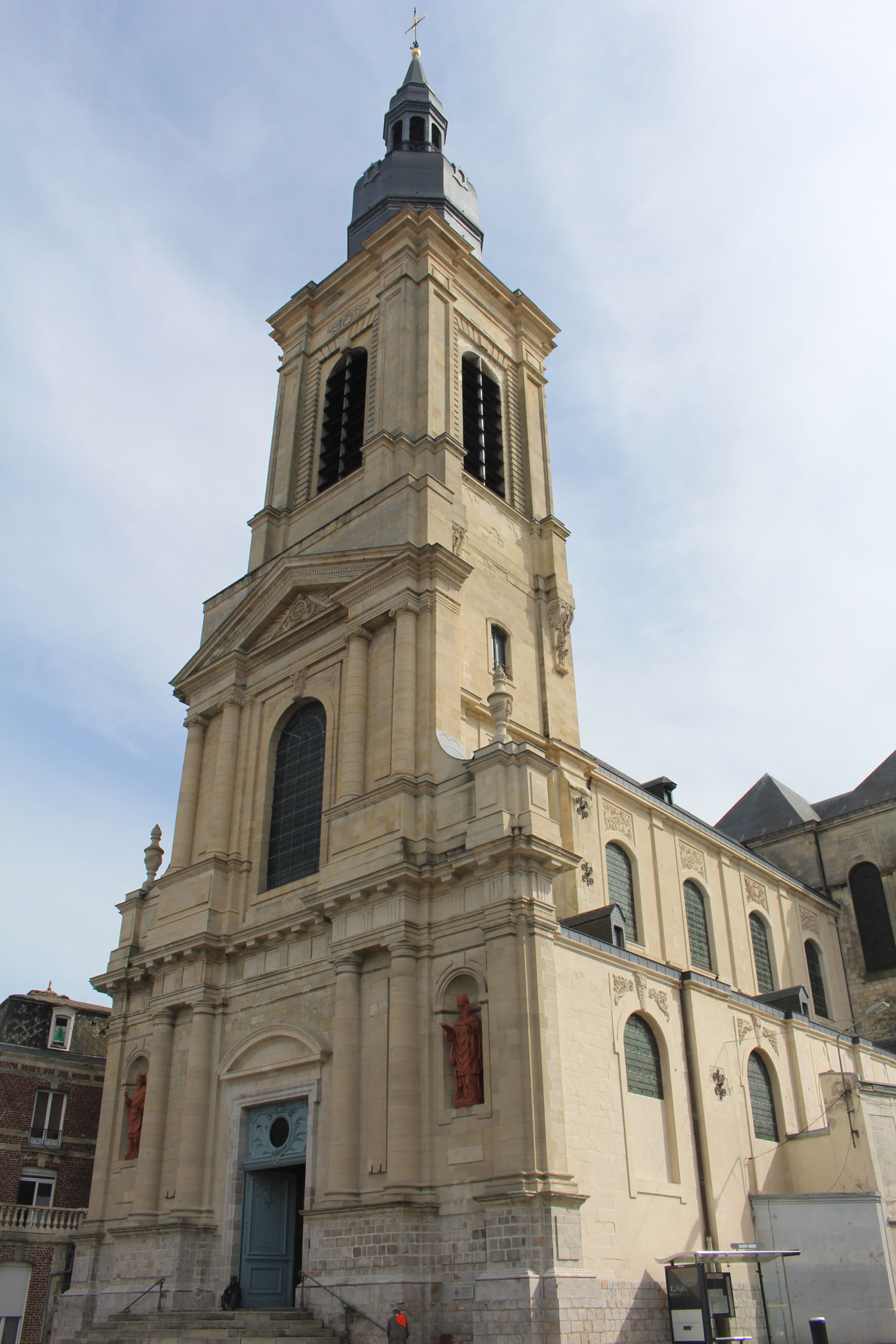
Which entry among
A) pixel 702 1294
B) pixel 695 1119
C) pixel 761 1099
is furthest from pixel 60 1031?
pixel 702 1294

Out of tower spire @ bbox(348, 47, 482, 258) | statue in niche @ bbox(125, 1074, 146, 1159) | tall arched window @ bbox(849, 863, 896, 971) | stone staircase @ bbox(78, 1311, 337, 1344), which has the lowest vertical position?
stone staircase @ bbox(78, 1311, 337, 1344)

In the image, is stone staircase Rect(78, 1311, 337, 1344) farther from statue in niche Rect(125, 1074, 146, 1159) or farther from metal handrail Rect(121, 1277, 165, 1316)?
statue in niche Rect(125, 1074, 146, 1159)

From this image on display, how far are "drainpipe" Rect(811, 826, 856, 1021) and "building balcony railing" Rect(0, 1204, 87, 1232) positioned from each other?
23177 mm

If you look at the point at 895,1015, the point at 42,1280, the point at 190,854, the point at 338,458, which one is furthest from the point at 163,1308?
the point at 895,1015

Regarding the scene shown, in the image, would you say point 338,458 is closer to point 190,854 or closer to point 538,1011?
point 190,854

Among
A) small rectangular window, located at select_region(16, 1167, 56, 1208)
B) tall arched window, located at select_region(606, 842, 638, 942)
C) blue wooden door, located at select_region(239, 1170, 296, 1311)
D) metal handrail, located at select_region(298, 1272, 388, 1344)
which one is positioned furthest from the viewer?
small rectangular window, located at select_region(16, 1167, 56, 1208)

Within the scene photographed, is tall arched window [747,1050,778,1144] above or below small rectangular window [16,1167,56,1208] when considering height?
above

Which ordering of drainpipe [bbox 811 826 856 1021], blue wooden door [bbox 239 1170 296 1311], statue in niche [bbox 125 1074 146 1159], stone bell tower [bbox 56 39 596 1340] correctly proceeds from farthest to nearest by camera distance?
drainpipe [bbox 811 826 856 1021], statue in niche [bbox 125 1074 146 1159], blue wooden door [bbox 239 1170 296 1311], stone bell tower [bbox 56 39 596 1340]

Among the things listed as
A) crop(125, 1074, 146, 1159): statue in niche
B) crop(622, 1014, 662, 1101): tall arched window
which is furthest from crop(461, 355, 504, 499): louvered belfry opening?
crop(125, 1074, 146, 1159): statue in niche

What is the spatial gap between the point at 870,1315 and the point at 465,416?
2206cm

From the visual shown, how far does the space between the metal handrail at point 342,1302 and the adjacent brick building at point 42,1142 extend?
10.6 meters

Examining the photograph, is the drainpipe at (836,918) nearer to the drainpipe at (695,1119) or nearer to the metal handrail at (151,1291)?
the drainpipe at (695,1119)

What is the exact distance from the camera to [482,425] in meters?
29.5

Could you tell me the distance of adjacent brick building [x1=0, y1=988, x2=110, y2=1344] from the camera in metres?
24.9
